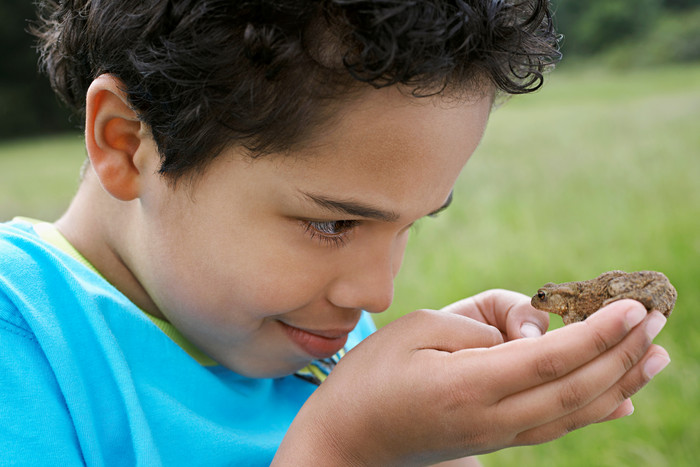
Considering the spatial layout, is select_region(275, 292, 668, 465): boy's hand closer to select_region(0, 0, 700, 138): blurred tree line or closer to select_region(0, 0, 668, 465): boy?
select_region(0, 0, 668, 465): boy

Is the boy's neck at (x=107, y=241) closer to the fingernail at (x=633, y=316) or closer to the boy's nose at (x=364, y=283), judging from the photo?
the boy's nose at (x=364, y=283)

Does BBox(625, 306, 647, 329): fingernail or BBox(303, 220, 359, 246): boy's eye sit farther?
BBox(303, 220, 359, 246): boy's eye

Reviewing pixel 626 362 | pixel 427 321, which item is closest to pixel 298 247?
pixel 427 321

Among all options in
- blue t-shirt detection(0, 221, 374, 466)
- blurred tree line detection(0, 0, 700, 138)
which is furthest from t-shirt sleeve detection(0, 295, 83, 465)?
blurred tree line detection(0, 0, 700, 138)

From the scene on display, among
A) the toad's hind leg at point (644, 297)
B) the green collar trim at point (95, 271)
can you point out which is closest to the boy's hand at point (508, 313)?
the toad's hind leg at point (644, 297)

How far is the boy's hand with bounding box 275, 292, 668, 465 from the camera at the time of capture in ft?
3.83

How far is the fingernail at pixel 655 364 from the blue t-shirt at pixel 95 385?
2.70 ft

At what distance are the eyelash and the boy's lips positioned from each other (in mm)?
223

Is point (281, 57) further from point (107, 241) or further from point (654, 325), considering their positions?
point (654, 325)

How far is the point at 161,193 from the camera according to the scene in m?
1.41

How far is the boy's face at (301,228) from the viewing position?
1243 millimetres

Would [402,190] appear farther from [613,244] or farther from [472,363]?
[613,244]

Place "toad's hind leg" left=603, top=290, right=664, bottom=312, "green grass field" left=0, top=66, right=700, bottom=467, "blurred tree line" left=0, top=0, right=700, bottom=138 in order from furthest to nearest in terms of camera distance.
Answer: "blurred tree line" left=0, top=0, right=700, bottom=138 < "green grass field" left=0, top=66, right=700, bottom=467 < "toad's hind leg" left=603, top=290, right=664, bottom=312

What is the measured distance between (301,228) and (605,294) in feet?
2.05
